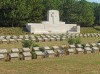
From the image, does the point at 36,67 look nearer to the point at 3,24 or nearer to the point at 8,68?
the point at 8,68

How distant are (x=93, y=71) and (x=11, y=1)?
104 ft

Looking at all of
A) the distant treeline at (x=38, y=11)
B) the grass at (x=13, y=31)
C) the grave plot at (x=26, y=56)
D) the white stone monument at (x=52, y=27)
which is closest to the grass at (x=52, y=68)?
the grave plot at (x=26, y=56)

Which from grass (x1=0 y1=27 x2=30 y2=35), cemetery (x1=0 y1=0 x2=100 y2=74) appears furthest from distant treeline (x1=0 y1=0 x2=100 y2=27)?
→ grass (x1=0 y1=27 x2=30 y2=35)

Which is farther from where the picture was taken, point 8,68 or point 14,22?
point 14,22

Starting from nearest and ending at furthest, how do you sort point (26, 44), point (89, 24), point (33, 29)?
point (26, 44) → point (33, 29) → point (89, 24)

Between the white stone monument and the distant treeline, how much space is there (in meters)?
3.44

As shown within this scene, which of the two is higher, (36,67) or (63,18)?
(36,67)

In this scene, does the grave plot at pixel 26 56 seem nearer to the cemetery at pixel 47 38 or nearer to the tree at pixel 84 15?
the cemetery at pixel 47 38

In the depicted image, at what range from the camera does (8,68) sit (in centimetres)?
973

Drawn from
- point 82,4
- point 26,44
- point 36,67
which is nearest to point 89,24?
point 82,4

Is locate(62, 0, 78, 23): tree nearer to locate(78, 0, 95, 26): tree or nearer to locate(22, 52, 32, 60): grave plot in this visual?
locate(78, 0, 95, 26): tree

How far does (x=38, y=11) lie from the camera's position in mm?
43438

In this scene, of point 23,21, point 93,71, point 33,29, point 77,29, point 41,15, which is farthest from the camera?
point 41,15

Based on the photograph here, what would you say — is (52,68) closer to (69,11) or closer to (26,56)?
(26,56)
